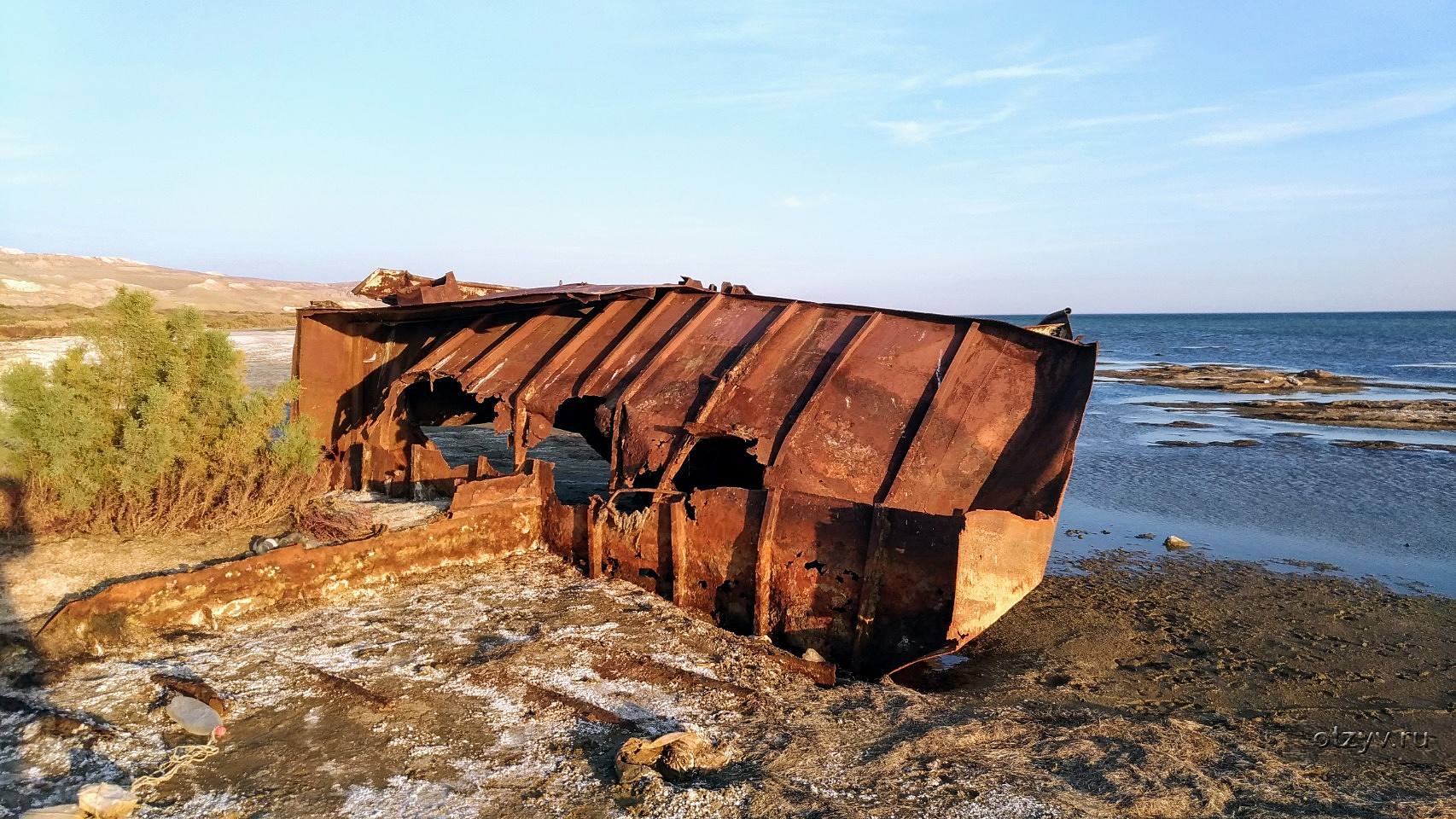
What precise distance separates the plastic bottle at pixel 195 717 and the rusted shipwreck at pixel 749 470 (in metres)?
1.19

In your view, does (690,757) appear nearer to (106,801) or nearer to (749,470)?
(106,801)

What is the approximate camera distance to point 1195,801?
3287 mm

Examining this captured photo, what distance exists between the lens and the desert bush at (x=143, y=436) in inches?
228

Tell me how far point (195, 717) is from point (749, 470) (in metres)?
4.55

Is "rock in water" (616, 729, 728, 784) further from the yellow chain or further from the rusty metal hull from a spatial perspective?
the yellow chain

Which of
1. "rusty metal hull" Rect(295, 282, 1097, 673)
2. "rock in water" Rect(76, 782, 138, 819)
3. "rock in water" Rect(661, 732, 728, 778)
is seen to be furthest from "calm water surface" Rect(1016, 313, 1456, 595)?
"rock in water" Rect(76, 782, 138, 819)

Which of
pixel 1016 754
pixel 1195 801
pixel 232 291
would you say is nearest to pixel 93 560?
pixel 1016 754

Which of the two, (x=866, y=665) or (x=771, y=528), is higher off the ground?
(x=771, y=528)

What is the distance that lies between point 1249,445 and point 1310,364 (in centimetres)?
2626

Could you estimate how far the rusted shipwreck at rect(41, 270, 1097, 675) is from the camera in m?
4.61

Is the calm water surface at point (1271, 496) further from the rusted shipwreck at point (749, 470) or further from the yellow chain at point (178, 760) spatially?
the yellow chain at point (178, 760)

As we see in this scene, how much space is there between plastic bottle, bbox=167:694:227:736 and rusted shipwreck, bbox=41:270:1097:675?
1186 mm

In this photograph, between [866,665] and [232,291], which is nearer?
[866,665]

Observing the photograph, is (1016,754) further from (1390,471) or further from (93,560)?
(1390,471)
